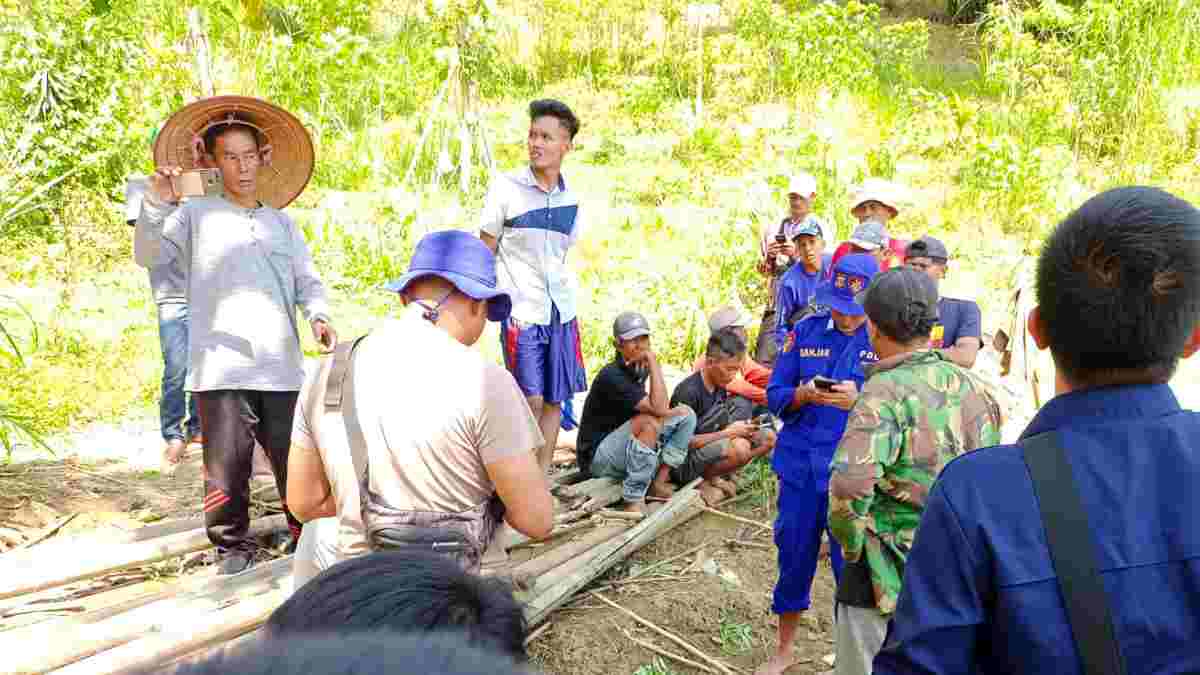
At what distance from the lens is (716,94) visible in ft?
41.4

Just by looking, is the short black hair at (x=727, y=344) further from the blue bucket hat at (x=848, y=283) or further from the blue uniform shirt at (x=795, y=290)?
the blue bucket hat at (x=848, y=283)

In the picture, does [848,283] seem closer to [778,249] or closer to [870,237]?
[870,237]

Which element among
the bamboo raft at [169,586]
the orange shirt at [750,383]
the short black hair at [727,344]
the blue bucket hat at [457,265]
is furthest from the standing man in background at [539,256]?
the blue bucket hat at [457,265]

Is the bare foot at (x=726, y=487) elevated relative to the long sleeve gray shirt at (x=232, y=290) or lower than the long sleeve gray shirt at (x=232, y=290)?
lower

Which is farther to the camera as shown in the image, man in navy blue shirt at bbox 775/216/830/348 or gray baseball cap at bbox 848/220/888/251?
man in navy blue shirt at bbox 775/216/830/348

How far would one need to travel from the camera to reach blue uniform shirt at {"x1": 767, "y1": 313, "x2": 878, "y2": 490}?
3584 millimetres

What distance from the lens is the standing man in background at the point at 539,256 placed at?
4.84 metres

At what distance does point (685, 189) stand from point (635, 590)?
680cm

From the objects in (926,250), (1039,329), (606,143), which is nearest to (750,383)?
(926,250)

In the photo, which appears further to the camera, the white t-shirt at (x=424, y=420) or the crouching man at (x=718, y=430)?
the crouching man at (x=718, y=430)

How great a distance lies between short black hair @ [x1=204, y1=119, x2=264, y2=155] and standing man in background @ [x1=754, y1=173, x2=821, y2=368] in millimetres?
3097

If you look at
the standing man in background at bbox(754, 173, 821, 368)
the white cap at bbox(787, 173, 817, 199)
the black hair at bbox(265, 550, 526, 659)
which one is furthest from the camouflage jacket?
the white cap at bbox(787, 173, 817, 199)

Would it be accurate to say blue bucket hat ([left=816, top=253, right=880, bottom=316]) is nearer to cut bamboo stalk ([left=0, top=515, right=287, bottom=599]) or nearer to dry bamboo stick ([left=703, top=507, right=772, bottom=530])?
dry bamboo stick ([left=703, top=507, right=772, bottom=530])

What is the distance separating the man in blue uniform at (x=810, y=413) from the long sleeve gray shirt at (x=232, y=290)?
6.35ft
